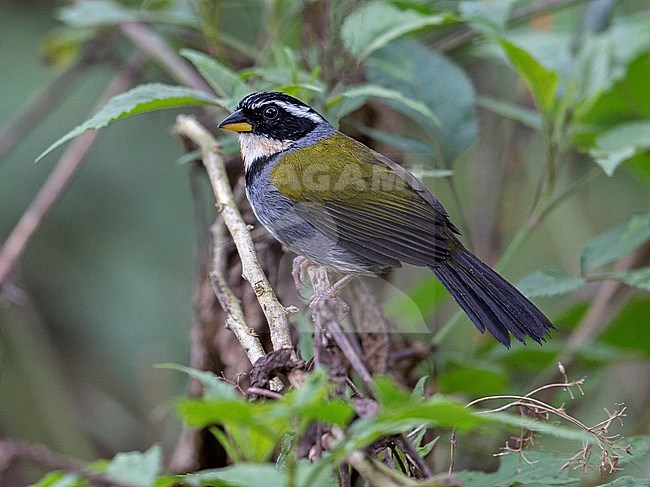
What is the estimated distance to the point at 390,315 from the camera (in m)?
3.04

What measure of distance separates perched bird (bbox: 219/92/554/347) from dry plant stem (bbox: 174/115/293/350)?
125 mm

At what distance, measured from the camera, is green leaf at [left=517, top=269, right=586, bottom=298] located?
88.7 inches

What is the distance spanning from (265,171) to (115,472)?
1.74 metres

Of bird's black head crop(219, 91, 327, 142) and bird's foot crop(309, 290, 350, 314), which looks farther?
bird's black head crop(219, 91, 327, 142)

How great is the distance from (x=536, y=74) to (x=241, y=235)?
115 centimetres

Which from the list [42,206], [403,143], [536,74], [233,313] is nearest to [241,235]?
[233,313]

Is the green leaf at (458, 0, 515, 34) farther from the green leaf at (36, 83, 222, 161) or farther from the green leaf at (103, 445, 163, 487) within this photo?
the green leaf at (103, 445, 163, 487)

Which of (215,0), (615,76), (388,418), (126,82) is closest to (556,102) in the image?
(615,76)

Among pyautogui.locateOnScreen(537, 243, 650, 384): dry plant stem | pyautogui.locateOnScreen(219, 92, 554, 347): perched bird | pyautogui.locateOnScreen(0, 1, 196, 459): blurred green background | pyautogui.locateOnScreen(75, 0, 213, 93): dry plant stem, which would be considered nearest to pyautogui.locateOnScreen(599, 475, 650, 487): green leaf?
pyautogui.locateOnScreen(219, 92, 554, 347): perched bird

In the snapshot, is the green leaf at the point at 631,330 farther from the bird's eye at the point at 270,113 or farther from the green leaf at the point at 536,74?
the bird's eye at the point at 270,113

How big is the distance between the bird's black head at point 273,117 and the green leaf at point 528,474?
123 cm

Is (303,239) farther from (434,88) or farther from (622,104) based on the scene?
(622,104)

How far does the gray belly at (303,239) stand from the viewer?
2451 mm

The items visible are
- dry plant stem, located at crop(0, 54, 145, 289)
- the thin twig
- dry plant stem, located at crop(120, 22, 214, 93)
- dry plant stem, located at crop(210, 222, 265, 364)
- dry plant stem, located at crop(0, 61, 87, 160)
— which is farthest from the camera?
dry plant stem, located at crop(0, 61, 87, 160)
